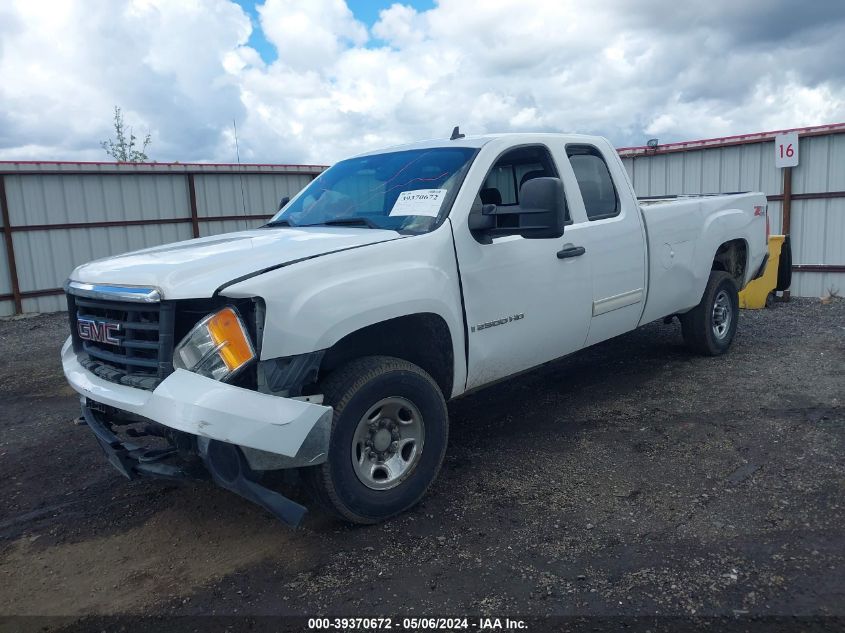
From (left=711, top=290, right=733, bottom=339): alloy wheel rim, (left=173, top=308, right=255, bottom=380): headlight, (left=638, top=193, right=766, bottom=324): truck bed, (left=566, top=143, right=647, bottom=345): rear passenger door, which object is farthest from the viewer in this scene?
(left=711, top=290, right=733, bottom=339): alloy wheel rim

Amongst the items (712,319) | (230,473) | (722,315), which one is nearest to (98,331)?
(230,473)

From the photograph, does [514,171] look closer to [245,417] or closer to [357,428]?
[357,428]

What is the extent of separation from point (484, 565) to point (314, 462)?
907 millimetres

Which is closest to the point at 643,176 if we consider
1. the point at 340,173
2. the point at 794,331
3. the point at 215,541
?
the point at 794,331

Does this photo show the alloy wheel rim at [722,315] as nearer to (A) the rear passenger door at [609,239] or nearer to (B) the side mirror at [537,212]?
(A) the rear passenger door at [609,239]

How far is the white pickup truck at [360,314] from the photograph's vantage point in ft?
9.80

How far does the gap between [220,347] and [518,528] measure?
172 centimetres

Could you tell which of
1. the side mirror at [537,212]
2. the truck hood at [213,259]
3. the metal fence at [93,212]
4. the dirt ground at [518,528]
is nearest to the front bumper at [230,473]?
the dirt ground at [518,528]

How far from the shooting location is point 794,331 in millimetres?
8180

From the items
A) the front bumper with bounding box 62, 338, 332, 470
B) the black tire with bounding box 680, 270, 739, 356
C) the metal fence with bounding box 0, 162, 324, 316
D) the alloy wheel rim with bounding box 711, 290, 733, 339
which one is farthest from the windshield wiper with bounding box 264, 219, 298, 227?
the metal fence with bounding box 0, 162, 324, 316

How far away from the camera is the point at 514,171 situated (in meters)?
4.63

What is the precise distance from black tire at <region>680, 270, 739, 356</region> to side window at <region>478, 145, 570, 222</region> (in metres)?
2.45

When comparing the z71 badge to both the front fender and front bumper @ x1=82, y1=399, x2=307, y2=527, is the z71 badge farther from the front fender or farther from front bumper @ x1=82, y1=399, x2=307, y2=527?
front bumper @ x1=82, y1=399, x2=307, y2=527

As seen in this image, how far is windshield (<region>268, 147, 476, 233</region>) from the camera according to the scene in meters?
3.97
